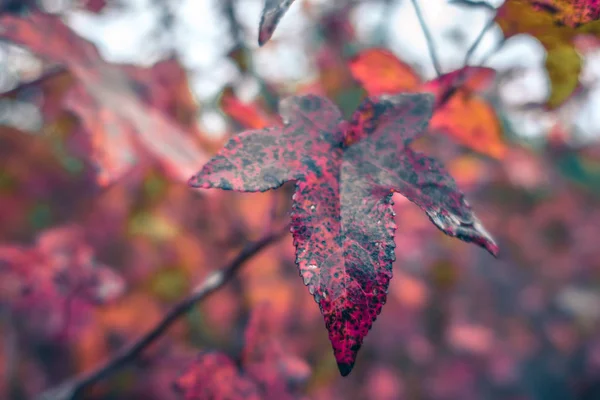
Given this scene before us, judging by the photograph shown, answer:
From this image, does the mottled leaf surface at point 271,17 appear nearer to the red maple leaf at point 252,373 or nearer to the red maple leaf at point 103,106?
the red maple leaf at point 103,106

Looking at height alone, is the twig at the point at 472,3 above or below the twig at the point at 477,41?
above

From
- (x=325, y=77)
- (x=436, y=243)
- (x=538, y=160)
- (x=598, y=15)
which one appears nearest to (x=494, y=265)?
(x=436, y=243)

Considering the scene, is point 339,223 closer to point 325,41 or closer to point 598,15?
point 598,15

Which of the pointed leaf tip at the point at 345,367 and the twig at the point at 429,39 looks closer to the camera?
the pointed leaf tip at the point at 345,367

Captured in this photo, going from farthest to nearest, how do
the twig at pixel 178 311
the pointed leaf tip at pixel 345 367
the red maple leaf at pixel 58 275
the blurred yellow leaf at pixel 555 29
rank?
1. the red maple leaf at pixel 58 275
2. the twig at pixel 178 311
3. the blurred yellow leaf at pixel 555 29
4. the pointed leaf tip at pixel 345 367

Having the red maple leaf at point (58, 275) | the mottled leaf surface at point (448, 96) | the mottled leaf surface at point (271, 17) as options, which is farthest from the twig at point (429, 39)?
the red maple leaf at point (58, 275)

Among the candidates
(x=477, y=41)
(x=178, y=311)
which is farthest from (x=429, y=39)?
(x=178, y=311)

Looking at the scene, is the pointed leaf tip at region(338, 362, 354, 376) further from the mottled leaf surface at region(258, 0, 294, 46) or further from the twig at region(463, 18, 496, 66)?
the twig at region(463, 18, 496, 66)

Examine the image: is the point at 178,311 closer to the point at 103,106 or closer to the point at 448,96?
the point at 103,106
